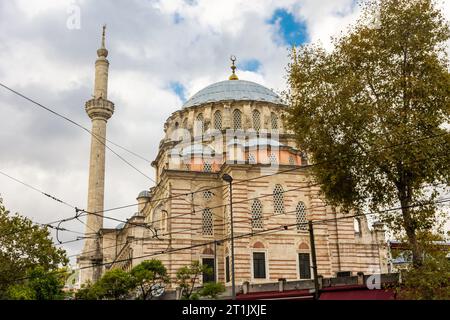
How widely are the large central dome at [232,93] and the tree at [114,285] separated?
20961 mm

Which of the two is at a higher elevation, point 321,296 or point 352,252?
point 352,252

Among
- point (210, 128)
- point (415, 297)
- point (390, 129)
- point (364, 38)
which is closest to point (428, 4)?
point (364, 38)

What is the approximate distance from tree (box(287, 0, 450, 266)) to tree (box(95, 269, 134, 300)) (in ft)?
36.9

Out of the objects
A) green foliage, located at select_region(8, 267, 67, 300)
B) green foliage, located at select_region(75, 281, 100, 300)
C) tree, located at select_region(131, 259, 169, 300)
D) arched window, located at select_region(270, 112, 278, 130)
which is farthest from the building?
green foliage, located at select_region(8, 267, 67, 300)

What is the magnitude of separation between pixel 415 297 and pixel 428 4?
863 centimetres

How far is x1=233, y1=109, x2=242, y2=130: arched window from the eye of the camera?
41.4 m

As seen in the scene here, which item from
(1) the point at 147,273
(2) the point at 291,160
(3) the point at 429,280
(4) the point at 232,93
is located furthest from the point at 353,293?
(4) the point at 232,93

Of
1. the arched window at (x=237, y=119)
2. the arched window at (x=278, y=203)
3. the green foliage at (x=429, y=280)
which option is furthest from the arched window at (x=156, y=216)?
the green foliage at (x=429, y=280)

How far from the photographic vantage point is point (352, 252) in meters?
33.8

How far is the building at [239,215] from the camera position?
31.9 m

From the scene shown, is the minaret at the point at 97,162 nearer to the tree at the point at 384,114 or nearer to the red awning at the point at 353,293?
the red awning at the point at 353,293

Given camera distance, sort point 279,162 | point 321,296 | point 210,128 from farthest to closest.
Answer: point 210,128 < point 279,162 < point 321,296
